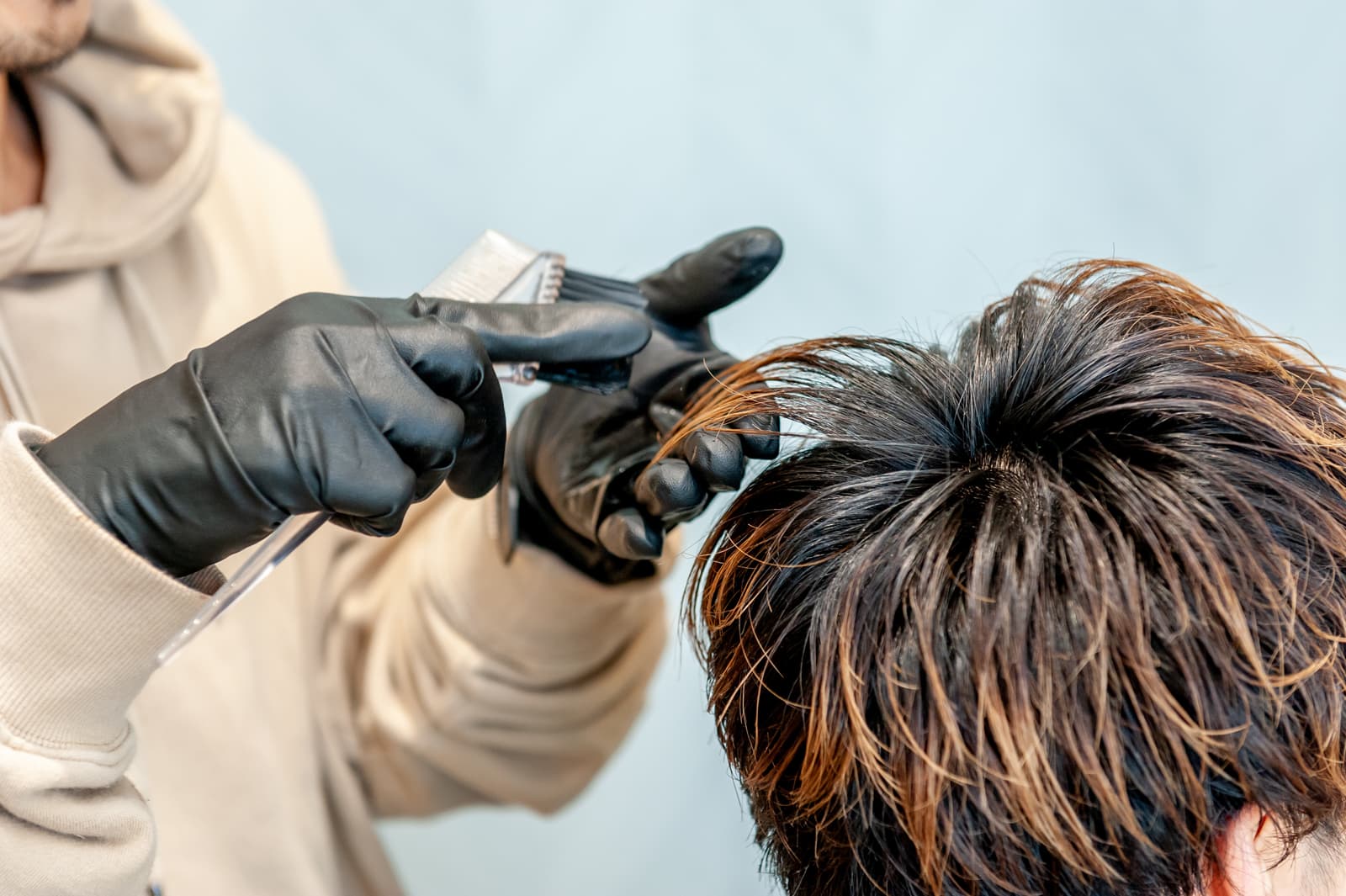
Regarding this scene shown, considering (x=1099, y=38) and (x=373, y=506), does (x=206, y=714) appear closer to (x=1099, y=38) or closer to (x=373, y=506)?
(x=373, y=506)

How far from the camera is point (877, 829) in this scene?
495mm

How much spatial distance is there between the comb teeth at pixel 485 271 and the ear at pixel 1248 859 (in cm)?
48

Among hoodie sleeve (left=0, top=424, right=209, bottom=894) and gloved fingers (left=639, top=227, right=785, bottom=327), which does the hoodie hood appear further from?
gloved fingers (left=639, top=227, right=785, bottom=327)

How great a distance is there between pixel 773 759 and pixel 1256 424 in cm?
29

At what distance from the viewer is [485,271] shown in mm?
651

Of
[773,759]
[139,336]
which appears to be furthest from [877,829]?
[139,336]

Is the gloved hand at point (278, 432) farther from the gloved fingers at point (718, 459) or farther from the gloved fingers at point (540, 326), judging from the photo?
the gloved fingers at point (718, 459)

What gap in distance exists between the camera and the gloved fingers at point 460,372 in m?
0.54

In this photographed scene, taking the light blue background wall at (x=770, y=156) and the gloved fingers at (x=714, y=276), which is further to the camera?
the light blue background wall at (x=770, y=156)

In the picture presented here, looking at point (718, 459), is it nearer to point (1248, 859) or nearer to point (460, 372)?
point (460, 372)

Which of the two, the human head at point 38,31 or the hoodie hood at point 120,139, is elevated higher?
the human head at point 38,31

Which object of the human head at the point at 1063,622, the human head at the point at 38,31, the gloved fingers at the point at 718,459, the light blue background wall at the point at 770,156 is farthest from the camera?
the light blue background wall at the point at 770,156

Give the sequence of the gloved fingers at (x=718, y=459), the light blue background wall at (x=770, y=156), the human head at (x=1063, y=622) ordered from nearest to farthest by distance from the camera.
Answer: the human head at (x=1063, y=622) → the gloved fingers at (x=718, y=459) → the light blue background wall at (x=770, y=156)

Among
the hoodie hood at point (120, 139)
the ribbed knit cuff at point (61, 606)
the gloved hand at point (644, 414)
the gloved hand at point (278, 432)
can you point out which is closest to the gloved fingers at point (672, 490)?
the gloved hand at point (644, 414)
